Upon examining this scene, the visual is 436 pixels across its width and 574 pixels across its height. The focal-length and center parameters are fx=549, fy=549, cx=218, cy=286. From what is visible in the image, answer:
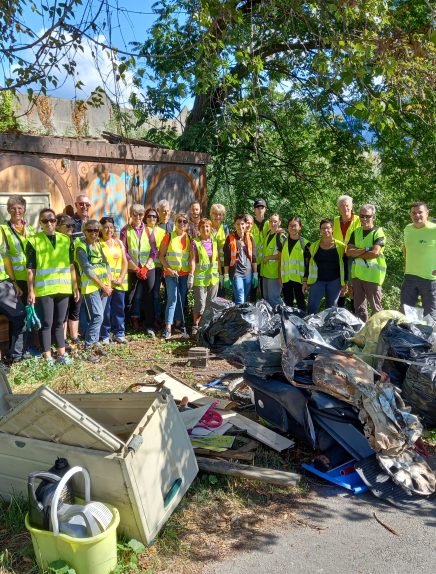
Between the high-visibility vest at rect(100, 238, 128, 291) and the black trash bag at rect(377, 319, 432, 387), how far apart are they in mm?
4034

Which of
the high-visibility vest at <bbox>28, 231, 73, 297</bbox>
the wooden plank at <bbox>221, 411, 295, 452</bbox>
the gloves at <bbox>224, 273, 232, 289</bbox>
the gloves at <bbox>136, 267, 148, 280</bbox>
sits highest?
the high-visibility vest at <bbox>28, 231, 73, 297</bbox>

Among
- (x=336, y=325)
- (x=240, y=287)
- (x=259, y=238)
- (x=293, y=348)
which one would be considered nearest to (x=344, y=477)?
(x=293, y=348)

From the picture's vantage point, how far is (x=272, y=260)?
909 centimetres

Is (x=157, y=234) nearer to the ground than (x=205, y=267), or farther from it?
farther from it

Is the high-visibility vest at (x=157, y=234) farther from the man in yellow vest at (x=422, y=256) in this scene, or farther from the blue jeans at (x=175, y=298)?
the man in yellow vest at (x=422, y=256)

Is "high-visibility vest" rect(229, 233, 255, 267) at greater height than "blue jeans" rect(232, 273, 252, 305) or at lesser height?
greater

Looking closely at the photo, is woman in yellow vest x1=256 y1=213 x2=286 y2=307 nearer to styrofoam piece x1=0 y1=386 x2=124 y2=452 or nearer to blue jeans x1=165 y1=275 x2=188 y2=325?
blue jeans x1=165 y1=275 x2=188 y2=325

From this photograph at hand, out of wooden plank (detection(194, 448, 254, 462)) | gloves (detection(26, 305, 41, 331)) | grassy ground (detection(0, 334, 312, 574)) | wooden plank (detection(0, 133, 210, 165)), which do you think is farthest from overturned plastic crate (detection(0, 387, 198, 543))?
wooden plank (detection(0, 133, 210, 165))

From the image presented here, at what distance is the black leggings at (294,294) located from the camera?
8961 mm

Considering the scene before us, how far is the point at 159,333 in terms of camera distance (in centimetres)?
871

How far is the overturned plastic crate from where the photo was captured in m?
3.21

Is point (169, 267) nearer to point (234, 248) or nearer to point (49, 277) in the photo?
point (234, 248)

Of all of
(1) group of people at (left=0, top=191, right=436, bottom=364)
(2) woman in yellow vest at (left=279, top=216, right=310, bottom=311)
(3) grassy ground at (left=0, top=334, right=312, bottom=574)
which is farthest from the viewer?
(2) woman in yellow vest at (left=279, top=216, right=310, bottom=311)

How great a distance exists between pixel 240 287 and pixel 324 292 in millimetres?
1379
